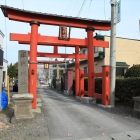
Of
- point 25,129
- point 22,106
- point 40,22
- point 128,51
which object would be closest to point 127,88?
point 22,106

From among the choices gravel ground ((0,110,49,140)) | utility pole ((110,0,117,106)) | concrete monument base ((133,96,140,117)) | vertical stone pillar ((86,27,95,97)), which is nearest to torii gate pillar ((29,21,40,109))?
gravel ground ((0,110,49,140))

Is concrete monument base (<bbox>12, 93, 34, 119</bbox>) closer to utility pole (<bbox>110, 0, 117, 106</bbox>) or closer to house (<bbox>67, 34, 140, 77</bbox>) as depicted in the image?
utility pole (<bbox>110, 0, 117, 106</bbox>)

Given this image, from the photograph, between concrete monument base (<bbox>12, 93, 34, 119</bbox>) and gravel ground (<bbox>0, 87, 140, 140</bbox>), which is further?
concrete monument base (<bbox>12, 93, 34, 119</bbox>)

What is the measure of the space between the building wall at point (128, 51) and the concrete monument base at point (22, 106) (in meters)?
16.7

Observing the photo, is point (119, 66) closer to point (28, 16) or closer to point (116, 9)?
point (116, 9)

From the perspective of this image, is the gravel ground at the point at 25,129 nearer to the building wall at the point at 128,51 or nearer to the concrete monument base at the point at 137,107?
the concrete monument base at the point at 137,107

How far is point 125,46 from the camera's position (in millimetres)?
22375

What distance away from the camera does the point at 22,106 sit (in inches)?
275

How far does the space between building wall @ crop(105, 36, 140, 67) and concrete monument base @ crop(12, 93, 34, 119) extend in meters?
16.7

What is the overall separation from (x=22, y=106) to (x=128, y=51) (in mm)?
18273

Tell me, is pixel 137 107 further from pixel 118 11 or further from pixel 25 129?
pixel 118 11

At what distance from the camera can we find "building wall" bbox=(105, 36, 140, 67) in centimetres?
2208

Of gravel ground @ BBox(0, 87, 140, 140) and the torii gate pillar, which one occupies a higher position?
the torii gate pillar

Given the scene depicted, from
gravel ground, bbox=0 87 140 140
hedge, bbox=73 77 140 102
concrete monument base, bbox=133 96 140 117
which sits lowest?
gravel ground, bbox=0 87 140 140
